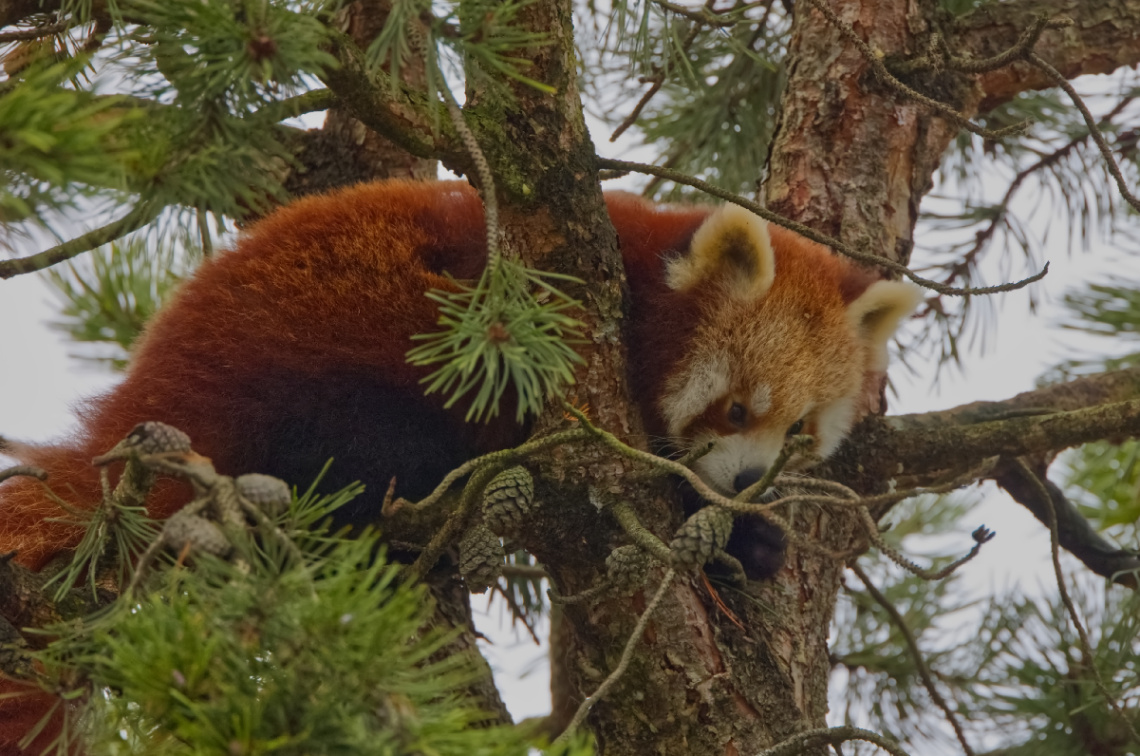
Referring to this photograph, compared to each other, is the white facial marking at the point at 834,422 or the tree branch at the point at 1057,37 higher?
the tree branch at the point at 1057,37

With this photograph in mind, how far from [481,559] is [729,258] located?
1360mm

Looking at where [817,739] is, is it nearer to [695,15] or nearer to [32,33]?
[695,15]

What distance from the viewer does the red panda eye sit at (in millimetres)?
3078

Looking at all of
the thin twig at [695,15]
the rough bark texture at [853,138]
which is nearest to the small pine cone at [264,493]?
the thin twig at [695,15]

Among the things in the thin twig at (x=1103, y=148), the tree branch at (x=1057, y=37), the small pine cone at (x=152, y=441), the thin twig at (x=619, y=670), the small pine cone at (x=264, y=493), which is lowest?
the thin twig at (x=619, y=670)

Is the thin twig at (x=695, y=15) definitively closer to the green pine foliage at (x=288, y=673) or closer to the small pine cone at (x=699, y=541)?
the small pine cone at (x=699, y=541)

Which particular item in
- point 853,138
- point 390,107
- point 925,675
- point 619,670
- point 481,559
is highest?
point 853,138

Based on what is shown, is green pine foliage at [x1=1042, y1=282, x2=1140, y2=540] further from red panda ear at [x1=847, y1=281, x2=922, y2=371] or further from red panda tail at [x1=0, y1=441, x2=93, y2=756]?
red panda tail at [x1=0, y1=441, x2=93, y2=756]

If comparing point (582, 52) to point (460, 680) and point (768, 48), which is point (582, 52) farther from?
point (460, 680)

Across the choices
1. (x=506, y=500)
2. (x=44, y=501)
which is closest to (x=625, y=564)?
(x=506, y=500)

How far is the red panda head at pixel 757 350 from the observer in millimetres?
2965

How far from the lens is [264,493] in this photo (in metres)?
1.39

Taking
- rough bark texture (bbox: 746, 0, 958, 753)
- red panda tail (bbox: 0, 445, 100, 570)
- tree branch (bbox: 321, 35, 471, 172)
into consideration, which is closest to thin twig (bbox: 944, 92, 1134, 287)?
rough bark texture (bbox: 746, 0, 958, 753)

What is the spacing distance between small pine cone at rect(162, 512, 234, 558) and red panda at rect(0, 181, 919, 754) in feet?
3.81
